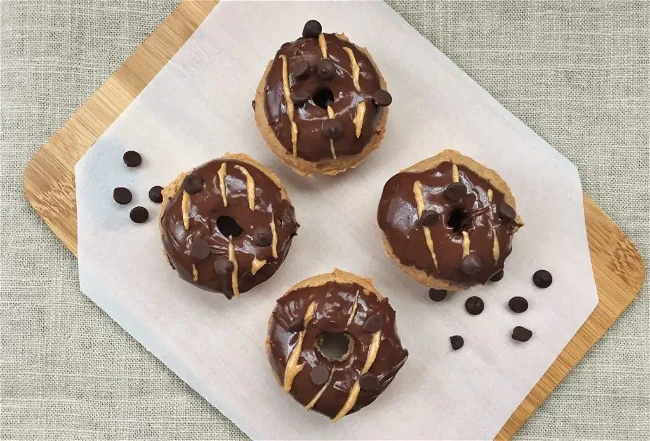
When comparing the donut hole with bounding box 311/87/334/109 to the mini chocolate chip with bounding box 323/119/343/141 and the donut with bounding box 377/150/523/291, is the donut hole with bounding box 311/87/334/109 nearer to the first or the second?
the mini chocolate chip with bounding box 323/119/343/141

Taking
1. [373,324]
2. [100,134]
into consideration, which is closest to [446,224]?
[373,324]

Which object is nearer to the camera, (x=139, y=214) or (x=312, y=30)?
(x=312, y=30)

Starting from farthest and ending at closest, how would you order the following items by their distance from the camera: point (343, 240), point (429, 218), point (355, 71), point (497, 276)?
point (343, 240) → point (497, 276) → point (355, 71) → point (429, 218)

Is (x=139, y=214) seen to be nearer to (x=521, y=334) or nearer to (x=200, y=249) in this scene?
(x=200, y=249)

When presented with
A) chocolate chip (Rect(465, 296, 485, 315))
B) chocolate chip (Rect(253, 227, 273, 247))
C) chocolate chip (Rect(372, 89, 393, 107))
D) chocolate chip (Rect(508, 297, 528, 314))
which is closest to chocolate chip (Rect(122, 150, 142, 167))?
chocolate chip (Rect(253, 227, 273, 247))

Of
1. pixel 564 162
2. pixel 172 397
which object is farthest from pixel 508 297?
pixel 172 397

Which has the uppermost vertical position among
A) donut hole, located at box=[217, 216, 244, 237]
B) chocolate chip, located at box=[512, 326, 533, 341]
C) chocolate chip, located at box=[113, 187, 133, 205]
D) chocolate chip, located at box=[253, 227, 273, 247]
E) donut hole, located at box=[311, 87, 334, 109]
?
donut hole, located at box=[311, 87, 334, 109]
